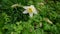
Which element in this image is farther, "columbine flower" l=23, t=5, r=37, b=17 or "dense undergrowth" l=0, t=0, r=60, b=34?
"columbine flower" l=23, t=5, r=37, b=17

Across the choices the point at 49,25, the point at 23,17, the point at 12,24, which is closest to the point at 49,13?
the point at 49,25

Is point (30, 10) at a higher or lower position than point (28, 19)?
higher

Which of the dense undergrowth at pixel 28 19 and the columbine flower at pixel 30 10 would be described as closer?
the dense undergrowth at pixel 28 19

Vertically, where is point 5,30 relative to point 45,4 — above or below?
below

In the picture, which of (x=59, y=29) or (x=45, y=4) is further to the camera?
(x=45, y=4)

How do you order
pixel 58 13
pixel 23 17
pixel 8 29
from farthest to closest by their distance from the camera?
pixel 58 13, pixel 23 17, pixel 8 29

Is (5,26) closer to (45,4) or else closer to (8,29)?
(8,29)

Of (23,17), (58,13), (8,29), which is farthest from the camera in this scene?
(58,13)

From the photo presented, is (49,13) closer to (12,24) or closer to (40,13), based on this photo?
(40,13)

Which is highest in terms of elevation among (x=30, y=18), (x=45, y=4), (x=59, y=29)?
(x=45, y=4)
